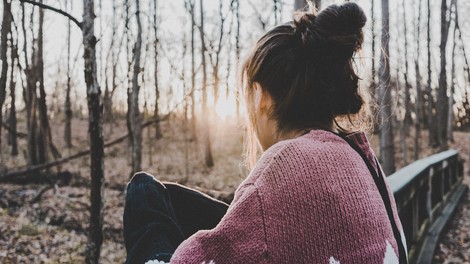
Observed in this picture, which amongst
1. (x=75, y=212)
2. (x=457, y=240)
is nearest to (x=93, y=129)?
(x=457, y=240)

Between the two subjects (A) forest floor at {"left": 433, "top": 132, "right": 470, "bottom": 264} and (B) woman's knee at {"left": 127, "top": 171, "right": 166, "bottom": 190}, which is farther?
(A) forest floor at {"left": 433, "top": 132, "right": 470, "bottom": 264}

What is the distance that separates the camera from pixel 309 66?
134 cm

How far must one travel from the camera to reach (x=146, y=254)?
4.25 feet

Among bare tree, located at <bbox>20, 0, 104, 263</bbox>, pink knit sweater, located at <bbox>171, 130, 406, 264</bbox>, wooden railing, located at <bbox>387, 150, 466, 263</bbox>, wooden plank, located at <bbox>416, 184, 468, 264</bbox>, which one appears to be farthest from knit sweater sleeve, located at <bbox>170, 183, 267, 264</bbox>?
wooden plank, located at <bbox>416, 184, 468, 264</bbox>

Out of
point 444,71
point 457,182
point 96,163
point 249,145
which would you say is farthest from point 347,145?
point 444,71

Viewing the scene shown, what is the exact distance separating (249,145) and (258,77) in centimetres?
47

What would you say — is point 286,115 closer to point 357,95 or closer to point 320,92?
point 320,92

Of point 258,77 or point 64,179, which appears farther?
point 64,179

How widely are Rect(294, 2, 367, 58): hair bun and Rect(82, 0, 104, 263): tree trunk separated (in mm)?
3409

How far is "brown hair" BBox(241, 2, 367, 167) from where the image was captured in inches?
52.8

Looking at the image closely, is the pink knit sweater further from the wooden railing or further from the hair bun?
the wooden railing

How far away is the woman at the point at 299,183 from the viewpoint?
3.74ft

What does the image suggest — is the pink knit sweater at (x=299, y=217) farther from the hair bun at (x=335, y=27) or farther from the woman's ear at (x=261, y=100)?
the hair bun at (x=335, y=27)

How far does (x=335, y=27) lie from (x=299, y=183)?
55cm
